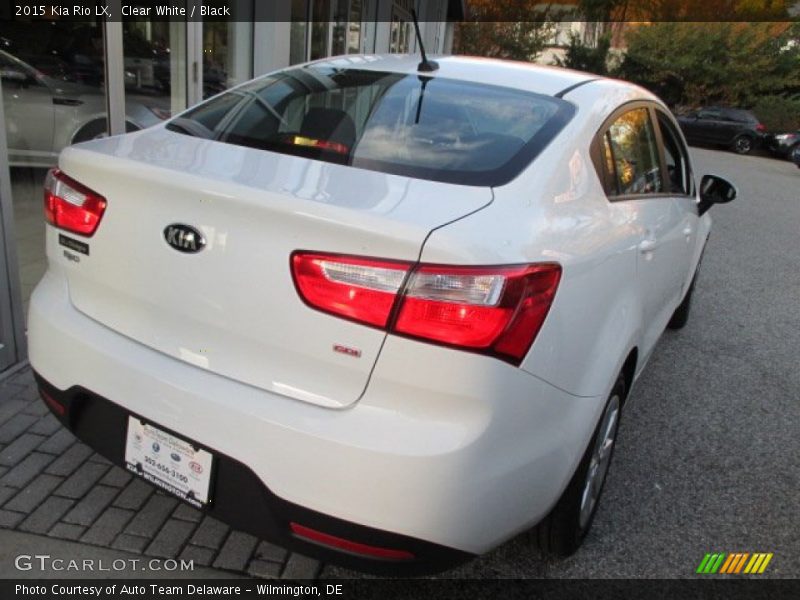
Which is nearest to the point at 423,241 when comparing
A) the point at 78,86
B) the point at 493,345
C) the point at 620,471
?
the point at 493,345

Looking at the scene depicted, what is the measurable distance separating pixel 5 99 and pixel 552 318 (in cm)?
343

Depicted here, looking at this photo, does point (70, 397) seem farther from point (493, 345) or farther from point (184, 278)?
point (493, 345)

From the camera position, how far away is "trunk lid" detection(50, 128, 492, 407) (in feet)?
5.06

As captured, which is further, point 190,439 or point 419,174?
point 419,174

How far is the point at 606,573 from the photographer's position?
230cm

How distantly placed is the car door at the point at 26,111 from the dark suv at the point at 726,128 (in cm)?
2129

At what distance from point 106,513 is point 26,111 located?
2.69 meters

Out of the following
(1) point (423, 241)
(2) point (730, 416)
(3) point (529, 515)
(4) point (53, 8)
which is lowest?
(2) point (730, 416)

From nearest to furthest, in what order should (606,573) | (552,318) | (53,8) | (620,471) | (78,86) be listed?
(552,318), (606,573), (620,471), (53,8), (78,86)

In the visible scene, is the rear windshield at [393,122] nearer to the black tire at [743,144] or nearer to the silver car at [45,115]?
the silver car at [45,115]

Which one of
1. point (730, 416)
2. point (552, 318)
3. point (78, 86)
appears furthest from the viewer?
point (78, 86)

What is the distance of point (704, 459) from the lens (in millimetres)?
3090

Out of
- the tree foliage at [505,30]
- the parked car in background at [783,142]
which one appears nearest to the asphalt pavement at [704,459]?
the parked car in background at [783,142]

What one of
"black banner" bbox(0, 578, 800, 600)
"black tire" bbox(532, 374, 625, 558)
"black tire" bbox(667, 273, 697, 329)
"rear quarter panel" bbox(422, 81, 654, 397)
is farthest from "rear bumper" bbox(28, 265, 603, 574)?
"black tire" bbox(667, 273, 697, 329)
